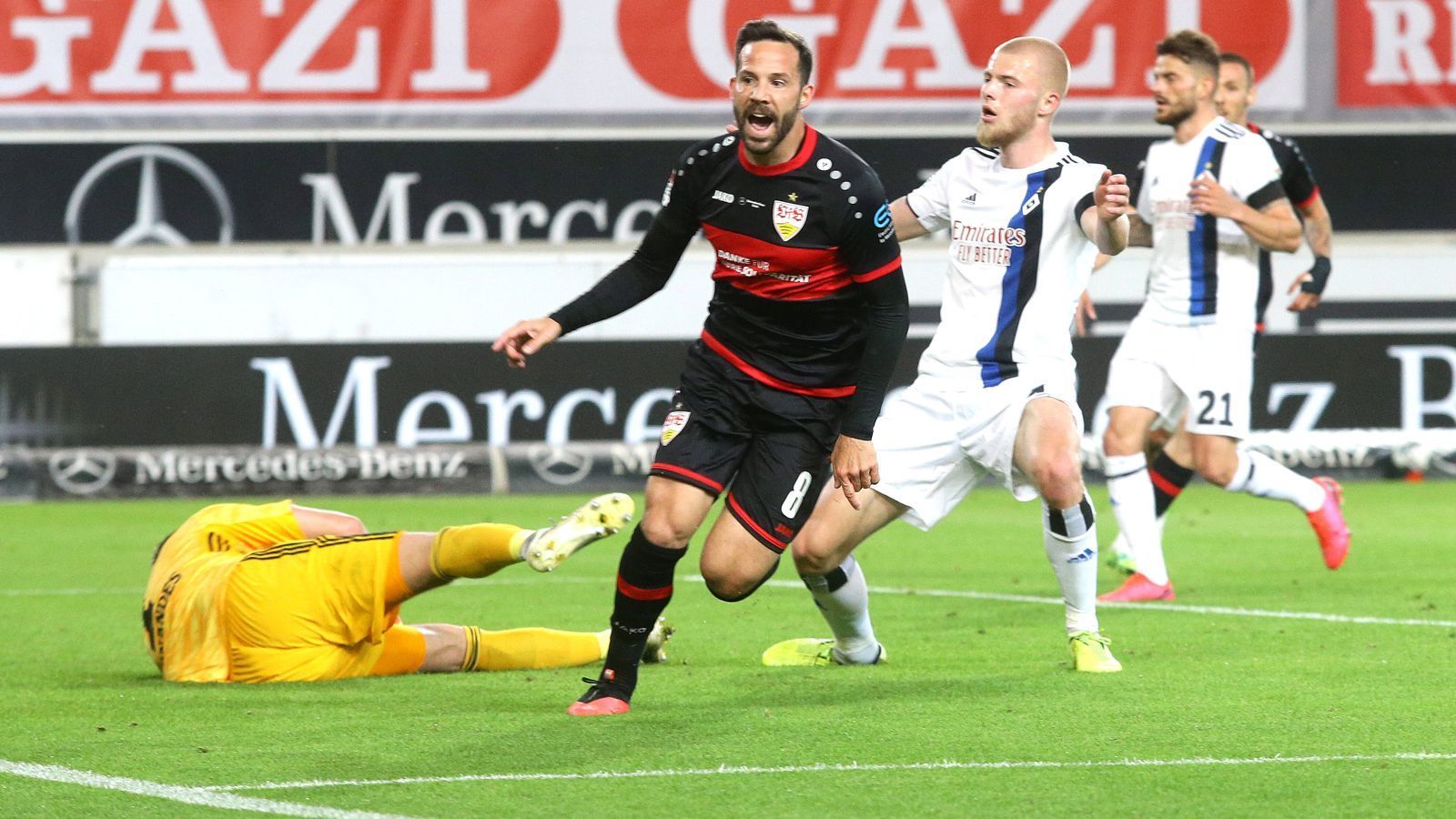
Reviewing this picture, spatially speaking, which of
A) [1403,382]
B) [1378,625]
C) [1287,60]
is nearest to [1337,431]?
[1403,382]

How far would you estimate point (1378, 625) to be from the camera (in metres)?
7.24

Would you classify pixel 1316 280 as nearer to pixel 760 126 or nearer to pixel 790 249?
pixel 790 249

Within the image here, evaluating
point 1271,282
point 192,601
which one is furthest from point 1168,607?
point 192,601

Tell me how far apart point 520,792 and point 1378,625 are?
12.7 ft

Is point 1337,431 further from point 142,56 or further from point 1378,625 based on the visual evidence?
point 142,56

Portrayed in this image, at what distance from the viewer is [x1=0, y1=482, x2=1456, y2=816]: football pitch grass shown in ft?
14.6

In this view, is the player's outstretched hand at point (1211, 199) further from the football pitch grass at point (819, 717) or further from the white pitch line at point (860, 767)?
the white pitch line at point (860, 767)

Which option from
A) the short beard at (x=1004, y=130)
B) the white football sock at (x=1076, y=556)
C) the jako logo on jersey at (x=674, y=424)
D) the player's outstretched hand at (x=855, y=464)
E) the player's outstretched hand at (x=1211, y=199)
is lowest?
the white football sock at (x=1076, y=556)

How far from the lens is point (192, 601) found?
6.07 m

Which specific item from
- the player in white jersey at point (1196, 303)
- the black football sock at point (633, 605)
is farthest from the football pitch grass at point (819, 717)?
the player in white jersey at point (1196, 303)

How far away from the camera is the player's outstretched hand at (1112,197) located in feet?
A: 19.1

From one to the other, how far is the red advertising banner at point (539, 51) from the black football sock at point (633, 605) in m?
9.76

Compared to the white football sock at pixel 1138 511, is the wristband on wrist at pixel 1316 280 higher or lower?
higher

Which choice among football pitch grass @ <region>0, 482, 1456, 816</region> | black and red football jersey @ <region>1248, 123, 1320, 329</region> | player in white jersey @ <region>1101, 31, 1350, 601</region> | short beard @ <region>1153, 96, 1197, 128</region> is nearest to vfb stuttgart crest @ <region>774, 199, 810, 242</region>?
football pitch grass @ <region>0, 482, 1456, 816</region>
